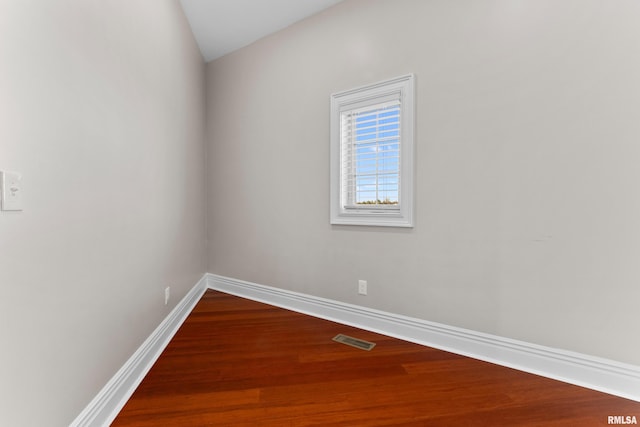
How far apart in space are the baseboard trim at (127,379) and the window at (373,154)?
4.88 feet

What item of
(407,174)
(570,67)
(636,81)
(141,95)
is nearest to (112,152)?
(141,95)

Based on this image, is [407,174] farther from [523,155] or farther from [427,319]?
[427,319]

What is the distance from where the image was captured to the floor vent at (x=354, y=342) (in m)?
2.05

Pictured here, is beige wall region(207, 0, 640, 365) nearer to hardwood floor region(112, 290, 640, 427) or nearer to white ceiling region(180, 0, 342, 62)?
white ceiling region(180, 0, 342, 62)

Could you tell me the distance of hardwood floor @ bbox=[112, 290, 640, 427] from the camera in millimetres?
1348

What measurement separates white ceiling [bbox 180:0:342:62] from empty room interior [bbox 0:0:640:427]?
2 cm

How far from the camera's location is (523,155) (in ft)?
→ 5.77

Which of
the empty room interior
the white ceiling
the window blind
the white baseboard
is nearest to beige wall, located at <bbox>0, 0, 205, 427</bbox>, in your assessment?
the empty room interior

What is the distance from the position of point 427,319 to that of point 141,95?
2362 mm

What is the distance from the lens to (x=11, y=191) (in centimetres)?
85

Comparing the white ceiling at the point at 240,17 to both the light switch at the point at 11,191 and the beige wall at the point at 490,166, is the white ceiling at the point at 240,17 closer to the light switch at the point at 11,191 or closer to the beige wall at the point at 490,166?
the beige wall at the point at 490,166

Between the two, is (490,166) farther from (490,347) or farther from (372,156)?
(490,347)

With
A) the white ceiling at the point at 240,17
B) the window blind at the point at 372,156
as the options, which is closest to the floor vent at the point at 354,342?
the window blind at the point at 372,156

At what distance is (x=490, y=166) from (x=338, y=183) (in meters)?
1.12
